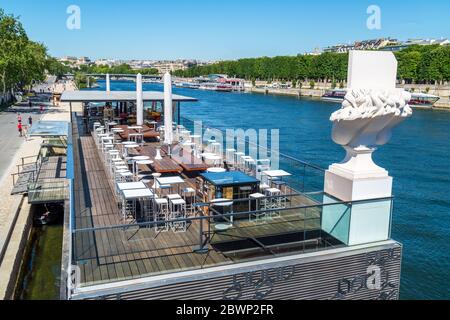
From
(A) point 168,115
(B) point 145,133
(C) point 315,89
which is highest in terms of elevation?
(C) point 315,89

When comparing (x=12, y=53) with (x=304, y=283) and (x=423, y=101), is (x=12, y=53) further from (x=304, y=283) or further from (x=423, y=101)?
(x=423, y=101)

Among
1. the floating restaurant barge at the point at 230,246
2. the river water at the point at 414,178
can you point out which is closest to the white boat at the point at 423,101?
the river water at the point at 414,178

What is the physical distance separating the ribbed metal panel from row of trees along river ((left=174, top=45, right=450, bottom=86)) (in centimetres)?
8842

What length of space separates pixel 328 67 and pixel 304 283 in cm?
11280

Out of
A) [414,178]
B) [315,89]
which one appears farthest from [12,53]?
[315,89]

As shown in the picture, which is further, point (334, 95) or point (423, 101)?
point (334, 95)

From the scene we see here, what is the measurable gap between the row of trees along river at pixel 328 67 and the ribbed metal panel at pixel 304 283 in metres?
88.4

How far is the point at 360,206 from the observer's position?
7.46 metres

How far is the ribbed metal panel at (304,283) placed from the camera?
6234 millimetres

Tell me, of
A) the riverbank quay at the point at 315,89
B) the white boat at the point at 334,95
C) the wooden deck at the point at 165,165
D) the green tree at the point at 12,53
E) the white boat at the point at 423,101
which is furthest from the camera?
the white boat at the point at 334,95

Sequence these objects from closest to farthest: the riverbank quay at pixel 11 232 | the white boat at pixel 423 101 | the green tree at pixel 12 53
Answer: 1. the riverbank quay at pixel 11 232
2. the green tree at pixel 12 53
3. the white boat at pixel 423 101

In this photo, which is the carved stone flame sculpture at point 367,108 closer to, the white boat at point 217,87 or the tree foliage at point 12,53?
the tree foliage at point 12,53
